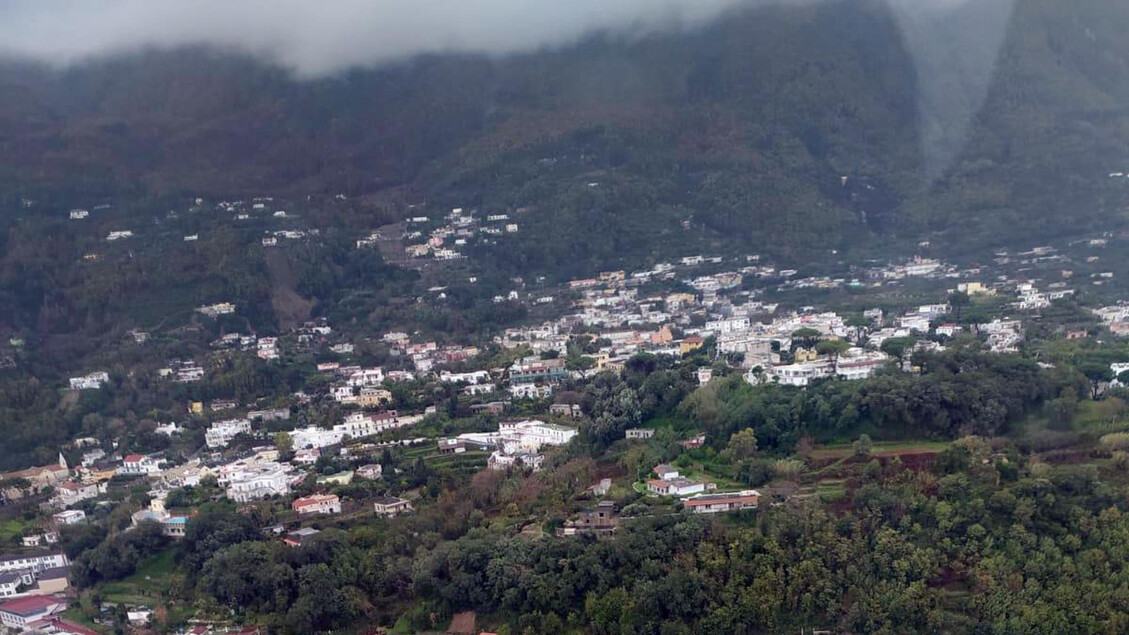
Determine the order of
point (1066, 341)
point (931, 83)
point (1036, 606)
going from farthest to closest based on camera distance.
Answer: point (931, 83)
point (1066, 341)
point (1036, 606)

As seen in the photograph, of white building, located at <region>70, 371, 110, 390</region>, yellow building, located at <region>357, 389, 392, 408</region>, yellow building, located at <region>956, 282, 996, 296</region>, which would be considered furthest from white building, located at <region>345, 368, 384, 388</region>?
yellow building, located at <region>956, 282, 996, 296</region>

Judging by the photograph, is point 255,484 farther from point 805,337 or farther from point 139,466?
point 805,337

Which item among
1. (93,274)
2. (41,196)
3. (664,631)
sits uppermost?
(41,196)

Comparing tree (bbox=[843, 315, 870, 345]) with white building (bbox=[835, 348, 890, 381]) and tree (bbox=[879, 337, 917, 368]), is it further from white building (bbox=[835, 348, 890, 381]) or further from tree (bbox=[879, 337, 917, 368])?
white building (bbox=[835, 348, 890, 381])

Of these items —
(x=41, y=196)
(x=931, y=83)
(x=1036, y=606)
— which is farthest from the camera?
(x=931, y=83)

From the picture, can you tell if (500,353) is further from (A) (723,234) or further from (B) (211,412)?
(A) (723,234)

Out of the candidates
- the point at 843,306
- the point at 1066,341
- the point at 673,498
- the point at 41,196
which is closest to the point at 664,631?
the point at 673,498
